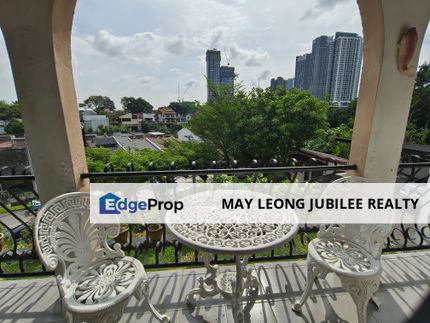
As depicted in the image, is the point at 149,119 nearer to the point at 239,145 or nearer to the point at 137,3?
the point at 239,145

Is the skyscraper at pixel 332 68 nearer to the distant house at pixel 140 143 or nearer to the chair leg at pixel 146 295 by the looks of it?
the distant house at pixel 140 143

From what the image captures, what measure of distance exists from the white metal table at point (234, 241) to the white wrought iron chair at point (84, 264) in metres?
0.37

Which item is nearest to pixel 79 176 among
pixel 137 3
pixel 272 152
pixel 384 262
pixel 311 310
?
pixel 137 3

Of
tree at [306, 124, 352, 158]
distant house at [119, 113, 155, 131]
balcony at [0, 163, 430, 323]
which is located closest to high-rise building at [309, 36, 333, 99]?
tree at [306, 124, 352, 158]

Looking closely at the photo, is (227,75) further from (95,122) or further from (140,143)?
(95,122)

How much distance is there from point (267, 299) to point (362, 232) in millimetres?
887

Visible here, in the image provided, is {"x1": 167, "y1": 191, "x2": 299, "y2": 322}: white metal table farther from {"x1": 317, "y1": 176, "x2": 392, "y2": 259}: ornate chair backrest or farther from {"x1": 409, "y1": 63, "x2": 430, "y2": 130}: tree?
{"x1": 409, "y1": 63, "x2": 430, "y2": 130}: tree

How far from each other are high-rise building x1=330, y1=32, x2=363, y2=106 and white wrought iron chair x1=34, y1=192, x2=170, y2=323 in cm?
1521

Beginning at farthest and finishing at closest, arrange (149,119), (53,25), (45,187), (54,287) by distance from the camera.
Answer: (149,119) → (54,287) → (45,187) → (53,25)

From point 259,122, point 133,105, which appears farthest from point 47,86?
point 133,105

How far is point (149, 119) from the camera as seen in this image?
Result: 4928 cm

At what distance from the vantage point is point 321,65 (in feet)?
50.9

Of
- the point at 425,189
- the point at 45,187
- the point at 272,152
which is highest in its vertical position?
the point at 45,187

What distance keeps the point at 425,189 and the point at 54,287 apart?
362cm
